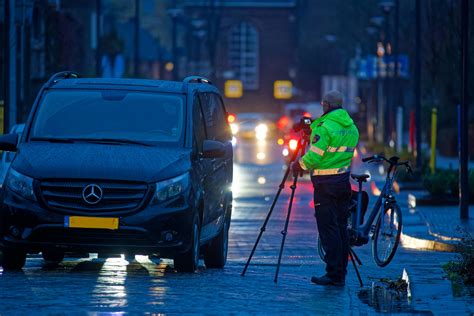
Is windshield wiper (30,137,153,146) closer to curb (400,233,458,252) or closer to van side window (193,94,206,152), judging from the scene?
van side window (193,94,206,152)

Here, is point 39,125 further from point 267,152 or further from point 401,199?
point 267,152

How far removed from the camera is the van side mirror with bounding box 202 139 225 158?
14680 mm

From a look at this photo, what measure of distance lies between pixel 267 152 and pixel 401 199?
34.0 meters

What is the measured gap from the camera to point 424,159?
36938 mm

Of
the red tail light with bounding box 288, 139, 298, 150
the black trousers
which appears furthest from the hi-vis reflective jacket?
the red tail light with bounding box 288, 139, 298, 150

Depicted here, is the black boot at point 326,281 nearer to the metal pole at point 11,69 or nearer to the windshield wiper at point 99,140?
the windshield wiper at point 99,140

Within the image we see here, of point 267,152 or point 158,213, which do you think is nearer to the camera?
point 158,213

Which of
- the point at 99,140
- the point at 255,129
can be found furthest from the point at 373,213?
the point at 255,129

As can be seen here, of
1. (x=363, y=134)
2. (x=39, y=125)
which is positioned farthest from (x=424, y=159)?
(x=363, y=134)

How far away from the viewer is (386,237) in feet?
51.5

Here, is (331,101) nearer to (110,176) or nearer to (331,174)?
(331,174)

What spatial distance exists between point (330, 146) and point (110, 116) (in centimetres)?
237

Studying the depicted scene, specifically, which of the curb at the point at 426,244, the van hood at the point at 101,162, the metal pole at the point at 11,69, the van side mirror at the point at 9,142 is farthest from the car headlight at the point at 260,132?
the van hood at the point at 101,162

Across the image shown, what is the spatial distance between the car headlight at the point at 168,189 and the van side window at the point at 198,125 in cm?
108
